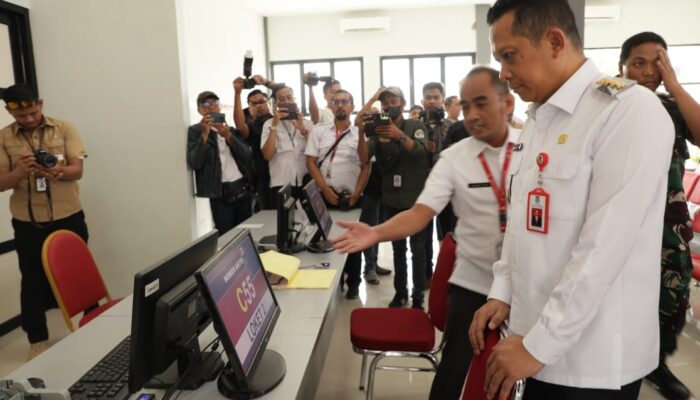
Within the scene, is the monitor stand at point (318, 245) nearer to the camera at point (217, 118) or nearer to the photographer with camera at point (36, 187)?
the camera at point (217, 118)

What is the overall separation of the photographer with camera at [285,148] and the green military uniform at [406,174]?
75 centimetres

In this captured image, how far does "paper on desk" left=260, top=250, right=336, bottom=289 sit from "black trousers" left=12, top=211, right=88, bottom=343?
1825mm

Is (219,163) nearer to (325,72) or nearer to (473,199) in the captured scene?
(473,199)

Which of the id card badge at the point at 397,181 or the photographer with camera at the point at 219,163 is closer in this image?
the id card badge at the point at 397,181

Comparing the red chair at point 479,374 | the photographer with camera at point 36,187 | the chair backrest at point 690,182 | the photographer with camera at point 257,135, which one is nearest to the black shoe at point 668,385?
the red chair at point 479,374

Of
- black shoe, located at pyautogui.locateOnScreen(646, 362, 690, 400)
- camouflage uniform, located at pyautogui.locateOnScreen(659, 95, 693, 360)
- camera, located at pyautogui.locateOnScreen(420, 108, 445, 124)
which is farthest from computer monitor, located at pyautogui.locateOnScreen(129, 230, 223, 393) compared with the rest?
camera, located at pyautogui.locateOnScreen(420, 108, 445, 124)

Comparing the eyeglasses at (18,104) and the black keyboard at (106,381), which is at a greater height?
the eyeglasses at (18,104)

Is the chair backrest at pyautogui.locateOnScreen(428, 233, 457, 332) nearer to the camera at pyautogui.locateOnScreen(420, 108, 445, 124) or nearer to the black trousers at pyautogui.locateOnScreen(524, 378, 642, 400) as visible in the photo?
the black trousers at pyautogui.locateOnScreen(524, 378, 642, 400)

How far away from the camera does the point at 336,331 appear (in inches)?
125

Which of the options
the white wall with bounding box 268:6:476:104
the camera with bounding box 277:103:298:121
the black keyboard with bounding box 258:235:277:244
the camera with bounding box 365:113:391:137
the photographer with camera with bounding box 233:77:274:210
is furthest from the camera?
the white wall with bounding box 268:6:476:104

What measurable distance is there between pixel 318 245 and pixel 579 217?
179 cm

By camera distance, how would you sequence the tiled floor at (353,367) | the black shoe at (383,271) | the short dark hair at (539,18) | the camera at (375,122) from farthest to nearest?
the black shoe at (383,271)
the camera at (375,122)
the tiled floor at (353,367)
the short dark hair at (539,18)

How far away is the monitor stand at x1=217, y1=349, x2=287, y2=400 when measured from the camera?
119cm

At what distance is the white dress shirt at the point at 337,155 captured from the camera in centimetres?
374
